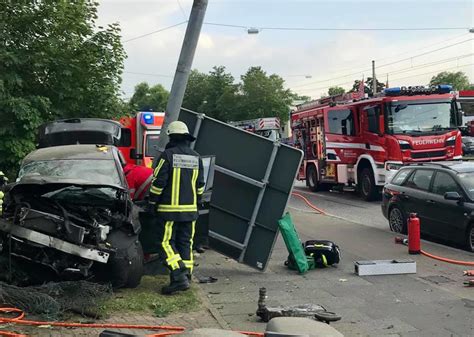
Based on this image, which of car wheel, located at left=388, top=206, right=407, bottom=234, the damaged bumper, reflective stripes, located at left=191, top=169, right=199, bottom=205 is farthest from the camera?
car wheel, located at left=388, top=206, right=407, bottom=234

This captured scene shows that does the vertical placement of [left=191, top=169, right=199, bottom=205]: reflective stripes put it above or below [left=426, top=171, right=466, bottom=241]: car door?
above

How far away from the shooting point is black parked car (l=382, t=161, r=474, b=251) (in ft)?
30.3

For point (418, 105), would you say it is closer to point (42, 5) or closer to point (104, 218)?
point (42, 5)

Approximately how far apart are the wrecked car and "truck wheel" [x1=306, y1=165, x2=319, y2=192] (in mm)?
15359

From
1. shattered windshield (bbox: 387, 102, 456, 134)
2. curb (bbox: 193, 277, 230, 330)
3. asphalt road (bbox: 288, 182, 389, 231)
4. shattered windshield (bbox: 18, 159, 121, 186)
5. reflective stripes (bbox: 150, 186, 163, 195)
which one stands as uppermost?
shattered windshield (bbox: 387, 102, 456, 134)

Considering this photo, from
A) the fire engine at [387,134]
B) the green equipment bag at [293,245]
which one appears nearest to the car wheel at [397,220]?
the green equipment bag at [293,245]

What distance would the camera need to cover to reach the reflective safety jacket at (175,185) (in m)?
6.44

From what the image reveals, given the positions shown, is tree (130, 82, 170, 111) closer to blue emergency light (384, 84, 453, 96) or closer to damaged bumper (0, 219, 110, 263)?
blue emergency light (384, 84, 453, 96)

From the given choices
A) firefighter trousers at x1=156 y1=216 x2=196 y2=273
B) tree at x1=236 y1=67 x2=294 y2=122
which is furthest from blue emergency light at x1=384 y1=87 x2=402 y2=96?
tree at x1=236 y1=67 x2=294 y2=122

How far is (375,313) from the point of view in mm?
5719

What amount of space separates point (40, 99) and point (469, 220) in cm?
821

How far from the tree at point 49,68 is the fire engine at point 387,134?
801 centimetres

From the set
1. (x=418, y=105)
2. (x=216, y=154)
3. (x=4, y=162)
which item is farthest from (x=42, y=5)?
(x=418, y=105)

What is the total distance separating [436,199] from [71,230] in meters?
6.88
